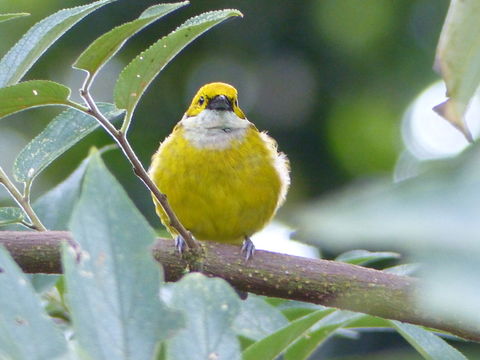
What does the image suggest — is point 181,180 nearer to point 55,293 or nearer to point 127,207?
point 55,293

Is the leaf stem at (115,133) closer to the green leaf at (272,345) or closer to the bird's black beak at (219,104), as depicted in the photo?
the green leaf at (272,345)

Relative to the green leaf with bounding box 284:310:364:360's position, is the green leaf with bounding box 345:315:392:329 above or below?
above

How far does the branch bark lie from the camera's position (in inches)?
69.1

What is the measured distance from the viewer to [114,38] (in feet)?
4.85

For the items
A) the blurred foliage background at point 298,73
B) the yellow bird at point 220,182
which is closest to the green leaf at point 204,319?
the yellow bird at point 220,182

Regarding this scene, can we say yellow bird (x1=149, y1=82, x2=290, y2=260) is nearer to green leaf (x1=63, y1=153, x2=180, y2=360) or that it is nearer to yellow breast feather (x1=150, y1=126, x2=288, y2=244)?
yellow breast feather (x1=150, y1=126, x2=288, y2=244)

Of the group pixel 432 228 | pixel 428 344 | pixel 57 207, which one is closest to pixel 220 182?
pixel 57 207

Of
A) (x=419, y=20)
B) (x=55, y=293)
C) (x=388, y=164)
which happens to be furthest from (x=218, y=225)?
(x=419, y=20)

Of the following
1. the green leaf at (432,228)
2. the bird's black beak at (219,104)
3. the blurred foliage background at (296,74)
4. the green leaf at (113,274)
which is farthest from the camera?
the blurred foliage background at (296,74)

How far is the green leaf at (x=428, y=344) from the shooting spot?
1689 millimetres

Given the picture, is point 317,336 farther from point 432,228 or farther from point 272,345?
point 432,228

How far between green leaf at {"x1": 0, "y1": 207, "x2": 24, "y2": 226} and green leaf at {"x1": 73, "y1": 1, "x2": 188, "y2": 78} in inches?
15.8

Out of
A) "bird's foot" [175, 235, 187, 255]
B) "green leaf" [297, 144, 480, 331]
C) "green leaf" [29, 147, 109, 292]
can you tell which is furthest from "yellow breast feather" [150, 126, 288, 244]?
"green leaf" [297, 144, 480, 331]

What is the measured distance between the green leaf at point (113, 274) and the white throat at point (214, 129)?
2.95 metres
